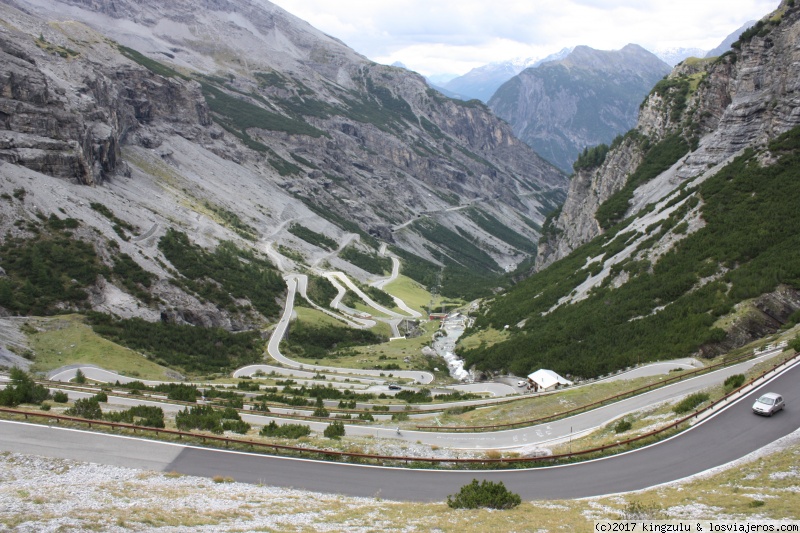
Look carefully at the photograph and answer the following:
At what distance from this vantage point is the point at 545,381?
4019cm

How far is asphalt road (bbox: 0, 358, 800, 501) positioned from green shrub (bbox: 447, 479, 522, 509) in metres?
1.90

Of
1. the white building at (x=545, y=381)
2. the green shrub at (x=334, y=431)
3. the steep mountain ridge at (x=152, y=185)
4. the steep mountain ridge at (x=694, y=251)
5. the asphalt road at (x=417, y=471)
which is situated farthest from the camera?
the steep mountain ridge at (x=152, y=185)

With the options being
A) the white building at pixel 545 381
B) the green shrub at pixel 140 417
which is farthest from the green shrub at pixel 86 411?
the white building at pixel 545 381

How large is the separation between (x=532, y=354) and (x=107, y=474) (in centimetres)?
3694

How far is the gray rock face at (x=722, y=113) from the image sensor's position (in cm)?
5391

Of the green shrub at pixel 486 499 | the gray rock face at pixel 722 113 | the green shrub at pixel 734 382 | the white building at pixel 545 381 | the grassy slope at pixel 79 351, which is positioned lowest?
the green shrub at pixel 486 499

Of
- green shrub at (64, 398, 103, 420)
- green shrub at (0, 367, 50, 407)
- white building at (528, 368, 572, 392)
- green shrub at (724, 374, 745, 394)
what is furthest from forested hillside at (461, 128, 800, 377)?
green shrub at (0, 367, 50, 407)

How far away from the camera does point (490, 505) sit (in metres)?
17.8

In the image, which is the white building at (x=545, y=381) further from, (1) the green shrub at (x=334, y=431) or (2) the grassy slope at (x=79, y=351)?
(2) the grassy slope at (x=79, y=351)

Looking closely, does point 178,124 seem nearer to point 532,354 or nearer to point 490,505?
point 532,354

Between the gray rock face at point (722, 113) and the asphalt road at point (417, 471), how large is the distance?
42210 millimetres

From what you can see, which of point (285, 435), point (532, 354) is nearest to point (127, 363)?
point (285, 435)

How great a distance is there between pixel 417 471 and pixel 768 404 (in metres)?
15.8

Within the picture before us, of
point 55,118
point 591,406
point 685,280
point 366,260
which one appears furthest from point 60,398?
point 366,260
